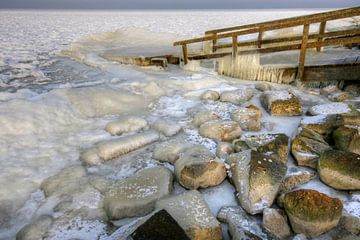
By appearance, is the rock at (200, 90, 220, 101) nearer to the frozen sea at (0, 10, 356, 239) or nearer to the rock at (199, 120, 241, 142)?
the frozen sea at (0, 10, 356, 239)

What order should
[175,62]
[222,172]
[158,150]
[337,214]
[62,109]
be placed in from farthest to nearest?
1. [175,62]
2. [62,109]
3. [158,150]
4. [222,172]
5. [337,214]

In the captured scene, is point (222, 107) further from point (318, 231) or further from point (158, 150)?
point (318, 231)

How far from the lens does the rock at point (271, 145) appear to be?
3727mm

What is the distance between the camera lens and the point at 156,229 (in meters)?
2.25

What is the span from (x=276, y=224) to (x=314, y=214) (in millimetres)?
366

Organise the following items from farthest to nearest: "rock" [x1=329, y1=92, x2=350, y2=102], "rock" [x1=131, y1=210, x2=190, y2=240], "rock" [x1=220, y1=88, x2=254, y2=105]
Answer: "rock" [x1=220, y1=88, x2=254, y2=105] → "rock" [x1=329, y1=92, x2=350, y2=102] → "rock" [x1=131, y1=210, x2=190, y2=240]

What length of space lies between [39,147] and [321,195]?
3802 mm

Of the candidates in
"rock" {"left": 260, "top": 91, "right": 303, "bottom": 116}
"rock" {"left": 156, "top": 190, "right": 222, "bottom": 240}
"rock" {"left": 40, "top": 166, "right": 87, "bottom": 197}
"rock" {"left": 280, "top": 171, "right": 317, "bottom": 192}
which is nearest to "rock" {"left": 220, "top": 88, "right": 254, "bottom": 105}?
"rock" {"left": 260, "top": 91, "right": 303, "bottom": 116}

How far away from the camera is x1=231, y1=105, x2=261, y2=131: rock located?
459 centimetres

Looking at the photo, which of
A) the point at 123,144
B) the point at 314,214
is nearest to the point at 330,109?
the point at 314,214

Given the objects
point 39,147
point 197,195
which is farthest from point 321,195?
point 39,147

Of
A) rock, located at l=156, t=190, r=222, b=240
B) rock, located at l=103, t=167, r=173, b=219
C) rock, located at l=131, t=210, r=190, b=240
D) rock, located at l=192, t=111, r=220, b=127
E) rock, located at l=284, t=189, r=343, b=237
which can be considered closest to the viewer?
rock, located at l=131, t=210, r=190, b=240

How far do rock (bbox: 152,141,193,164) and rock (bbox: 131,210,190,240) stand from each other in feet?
4.97

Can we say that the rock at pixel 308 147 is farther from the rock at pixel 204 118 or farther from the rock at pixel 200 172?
the rock at pixel 204 118
